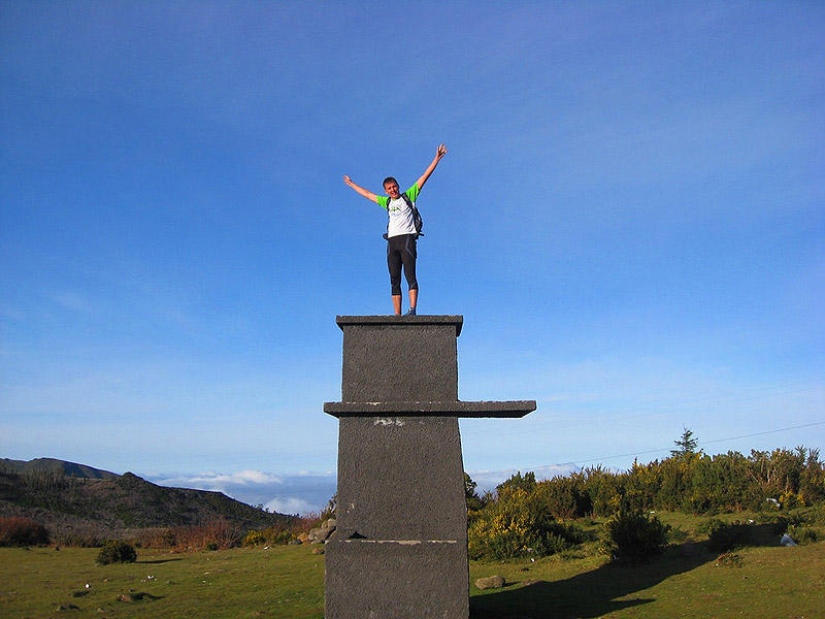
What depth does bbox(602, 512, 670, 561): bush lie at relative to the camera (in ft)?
42.3

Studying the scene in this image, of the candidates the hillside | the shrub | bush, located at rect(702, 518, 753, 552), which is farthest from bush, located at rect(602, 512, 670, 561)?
the hillside

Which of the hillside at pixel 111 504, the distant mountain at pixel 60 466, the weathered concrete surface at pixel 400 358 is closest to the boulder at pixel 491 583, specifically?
the weathered concrete surface at pixel 400 358

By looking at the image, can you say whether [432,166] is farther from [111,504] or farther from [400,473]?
[111,504]

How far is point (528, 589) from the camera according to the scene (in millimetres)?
11547

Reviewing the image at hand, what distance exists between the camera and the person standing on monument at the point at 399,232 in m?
10.3

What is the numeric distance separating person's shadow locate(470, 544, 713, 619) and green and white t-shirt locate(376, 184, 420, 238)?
213 inches

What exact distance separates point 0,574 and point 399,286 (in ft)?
38.1

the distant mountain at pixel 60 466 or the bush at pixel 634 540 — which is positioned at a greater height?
the distant mountain at pixel 60 466

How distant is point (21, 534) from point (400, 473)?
18052 mm

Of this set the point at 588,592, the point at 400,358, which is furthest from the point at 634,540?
the point at 400,358

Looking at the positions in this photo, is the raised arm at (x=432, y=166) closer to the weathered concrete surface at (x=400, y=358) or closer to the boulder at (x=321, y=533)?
the weathered concrete surface at (x=400, y=358)

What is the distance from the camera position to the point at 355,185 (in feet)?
34.7

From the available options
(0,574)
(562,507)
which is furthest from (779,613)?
(0,574)

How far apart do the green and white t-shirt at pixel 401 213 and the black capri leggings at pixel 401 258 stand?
9cm
